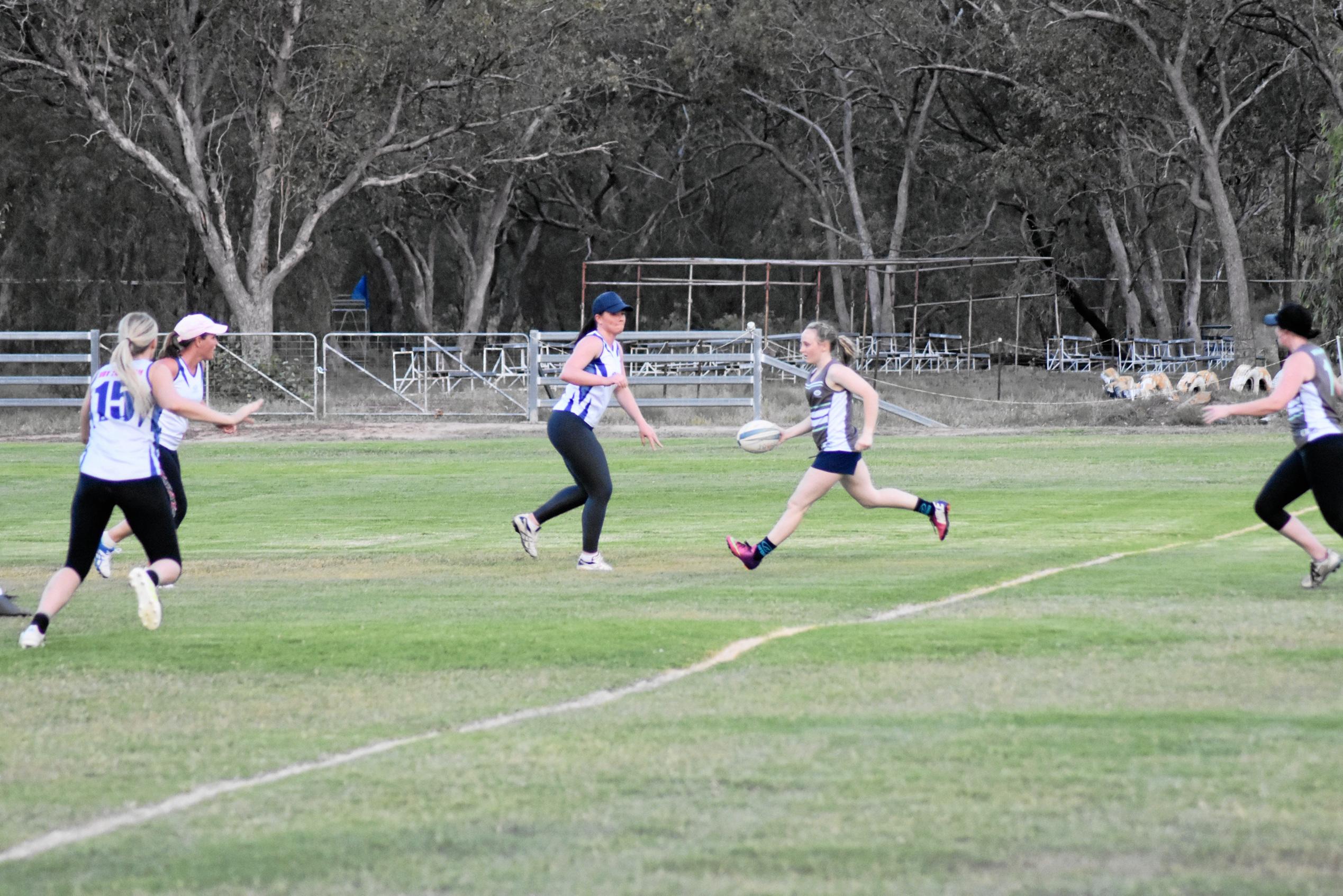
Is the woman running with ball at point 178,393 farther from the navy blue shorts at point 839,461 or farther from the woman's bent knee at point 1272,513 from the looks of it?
the woman's bent knee at point 1272,513

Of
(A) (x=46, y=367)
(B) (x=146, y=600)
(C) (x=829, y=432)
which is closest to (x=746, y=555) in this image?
(C) (x=829, y=432)

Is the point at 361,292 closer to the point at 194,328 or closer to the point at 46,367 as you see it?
the point at 46,367

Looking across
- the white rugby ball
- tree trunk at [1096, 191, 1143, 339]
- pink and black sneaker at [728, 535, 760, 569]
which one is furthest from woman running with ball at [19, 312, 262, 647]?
tree trunk at [1096, 191, 1143, 339]

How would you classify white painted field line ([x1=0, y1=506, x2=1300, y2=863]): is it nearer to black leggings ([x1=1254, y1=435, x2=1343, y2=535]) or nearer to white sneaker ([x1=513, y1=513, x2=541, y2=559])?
black leggings ([x1=1254, y1=435, x2=1343, y2=535])

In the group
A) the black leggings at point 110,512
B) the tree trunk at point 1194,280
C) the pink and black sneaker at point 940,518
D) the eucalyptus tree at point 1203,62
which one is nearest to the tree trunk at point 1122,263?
the tree trunk at point 1194,280

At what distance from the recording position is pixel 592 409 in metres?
11.9

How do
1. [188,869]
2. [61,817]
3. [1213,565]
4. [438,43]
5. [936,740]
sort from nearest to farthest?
[188,869], [61,817], [936,740], [1213,565], [438,43]

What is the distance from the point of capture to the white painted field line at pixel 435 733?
211 inches

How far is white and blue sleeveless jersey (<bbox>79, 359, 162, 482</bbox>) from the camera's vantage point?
28.2ft

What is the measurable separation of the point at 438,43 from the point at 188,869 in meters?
34.5

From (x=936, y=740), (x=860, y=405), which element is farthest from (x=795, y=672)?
(x=860, y=405)

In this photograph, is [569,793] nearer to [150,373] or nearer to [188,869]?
[188,869]

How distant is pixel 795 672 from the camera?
7.88 meters

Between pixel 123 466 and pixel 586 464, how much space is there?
3845 millimetres
